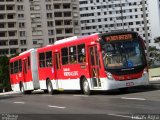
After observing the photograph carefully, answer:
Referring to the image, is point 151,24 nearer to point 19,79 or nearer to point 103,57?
point 19,79

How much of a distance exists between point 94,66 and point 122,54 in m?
1.59

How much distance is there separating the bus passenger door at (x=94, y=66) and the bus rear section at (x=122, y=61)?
0.14 metres

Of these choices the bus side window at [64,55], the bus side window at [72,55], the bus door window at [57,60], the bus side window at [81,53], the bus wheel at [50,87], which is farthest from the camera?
the bus wheel at [50,87]

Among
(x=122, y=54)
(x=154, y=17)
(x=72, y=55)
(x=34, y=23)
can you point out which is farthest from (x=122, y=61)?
(x=154, y=17)

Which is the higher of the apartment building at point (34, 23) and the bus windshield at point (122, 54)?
the apartment building at point (34, 23)

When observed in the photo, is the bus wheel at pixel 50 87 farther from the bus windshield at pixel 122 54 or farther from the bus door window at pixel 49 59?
the bus windshield at pixel 122 54

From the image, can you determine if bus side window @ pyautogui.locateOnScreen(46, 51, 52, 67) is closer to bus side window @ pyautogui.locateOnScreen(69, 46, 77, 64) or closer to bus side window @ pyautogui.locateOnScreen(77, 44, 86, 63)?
bus side window @ pyautogui.locateOnScreen(69, 46, 77, 64)

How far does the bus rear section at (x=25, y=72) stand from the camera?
33.3 meters

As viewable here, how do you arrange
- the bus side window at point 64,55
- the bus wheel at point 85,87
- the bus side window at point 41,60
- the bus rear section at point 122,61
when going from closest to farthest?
the bus rear section at point 122,61 < the bus wheel at point 85,87 < the bus side window at point 64,55 < the bus side window at point 41,60

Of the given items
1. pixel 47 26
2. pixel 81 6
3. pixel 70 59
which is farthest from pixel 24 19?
pixel 70 59

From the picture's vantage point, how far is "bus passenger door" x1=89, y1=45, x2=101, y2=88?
74.9 feet

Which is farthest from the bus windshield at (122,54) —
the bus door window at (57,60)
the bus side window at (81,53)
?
the bus door window at (57,60)

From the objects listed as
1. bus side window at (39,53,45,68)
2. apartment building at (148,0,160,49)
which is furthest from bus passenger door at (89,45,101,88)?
apartment building at (148,0,160,49)

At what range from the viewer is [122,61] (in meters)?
22.2
